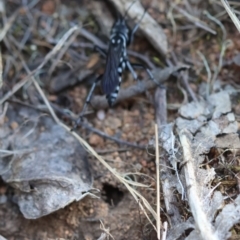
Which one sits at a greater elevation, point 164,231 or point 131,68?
point 131,68

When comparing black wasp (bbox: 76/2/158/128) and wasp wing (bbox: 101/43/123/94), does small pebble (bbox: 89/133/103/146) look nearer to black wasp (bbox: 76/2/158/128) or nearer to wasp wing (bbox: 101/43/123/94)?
black wasp (bbox: 76/2/158/128)

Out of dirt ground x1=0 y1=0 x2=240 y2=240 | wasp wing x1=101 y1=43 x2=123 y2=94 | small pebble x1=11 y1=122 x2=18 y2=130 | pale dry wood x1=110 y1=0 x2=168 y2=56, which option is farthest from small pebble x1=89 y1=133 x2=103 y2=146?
pale dry wood x1=110 y1=0 x2=168 y2=56

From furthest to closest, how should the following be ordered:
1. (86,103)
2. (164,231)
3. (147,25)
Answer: (147,25) < (86,103) < (164,231)

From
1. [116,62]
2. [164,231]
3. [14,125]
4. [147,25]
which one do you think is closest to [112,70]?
[116,62]

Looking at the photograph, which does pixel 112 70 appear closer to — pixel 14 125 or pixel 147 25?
pixel 147 25

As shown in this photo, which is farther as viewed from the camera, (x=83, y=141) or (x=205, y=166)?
(x=83, y=141)

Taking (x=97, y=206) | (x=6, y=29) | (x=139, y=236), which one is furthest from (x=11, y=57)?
(x=139, y=236)

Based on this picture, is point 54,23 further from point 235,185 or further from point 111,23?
point 235,185
